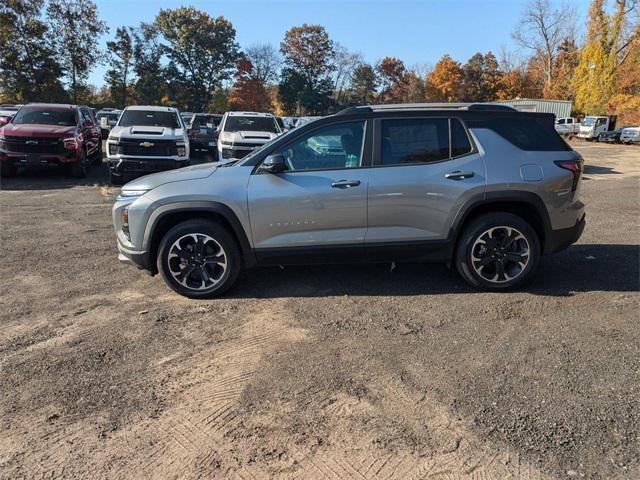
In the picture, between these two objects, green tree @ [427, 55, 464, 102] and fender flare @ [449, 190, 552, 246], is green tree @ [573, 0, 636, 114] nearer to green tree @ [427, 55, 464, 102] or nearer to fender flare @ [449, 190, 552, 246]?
green tree @ [427, 55, 464, 102]

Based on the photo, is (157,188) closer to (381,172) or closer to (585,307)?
(381,172)

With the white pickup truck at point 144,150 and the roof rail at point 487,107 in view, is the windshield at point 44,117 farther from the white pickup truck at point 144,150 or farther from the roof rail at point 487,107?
the roof rail at point 487,107

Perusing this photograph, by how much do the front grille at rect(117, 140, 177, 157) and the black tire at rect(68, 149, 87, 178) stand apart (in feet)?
6.97

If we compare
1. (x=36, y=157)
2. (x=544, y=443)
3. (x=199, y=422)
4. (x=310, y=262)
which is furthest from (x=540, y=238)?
(x=36, y=157)

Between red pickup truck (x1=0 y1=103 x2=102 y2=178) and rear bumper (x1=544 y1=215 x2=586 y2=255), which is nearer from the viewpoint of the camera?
rear bumper (x1=544 y1=215 x2=586 y2=255)

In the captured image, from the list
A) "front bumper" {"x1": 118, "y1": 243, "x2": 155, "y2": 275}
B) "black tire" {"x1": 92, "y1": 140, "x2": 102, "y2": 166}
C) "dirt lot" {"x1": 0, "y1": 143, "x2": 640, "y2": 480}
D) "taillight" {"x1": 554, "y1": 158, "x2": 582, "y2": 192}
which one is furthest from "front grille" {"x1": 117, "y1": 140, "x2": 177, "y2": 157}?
"taillight" {"x1": 554, "y1": 158, "x2": 582, "y2": 192}

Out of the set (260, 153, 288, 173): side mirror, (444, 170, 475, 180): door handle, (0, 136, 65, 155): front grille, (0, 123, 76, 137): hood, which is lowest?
(444, 170, 475, 180): door handle

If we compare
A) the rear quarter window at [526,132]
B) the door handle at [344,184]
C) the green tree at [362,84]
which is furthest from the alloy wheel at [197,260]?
the green tree at [362,84]

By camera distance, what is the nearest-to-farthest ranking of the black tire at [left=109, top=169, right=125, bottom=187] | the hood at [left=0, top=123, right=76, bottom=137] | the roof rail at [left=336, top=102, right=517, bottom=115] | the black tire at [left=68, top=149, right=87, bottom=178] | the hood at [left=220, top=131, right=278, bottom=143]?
the roof rail at [left=336, top=102, right=517, bottom=115] < the hood at [left=0, top=123, right=76, bottom=137] < the black tire at [left=109, top=169, right=125, bottom=187] < the hood at [left=220, top=131, right=278, bottom=143] < the black tire at [left=68, top=149, right=87, bottom=178]

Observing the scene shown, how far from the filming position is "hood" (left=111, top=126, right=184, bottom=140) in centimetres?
1127

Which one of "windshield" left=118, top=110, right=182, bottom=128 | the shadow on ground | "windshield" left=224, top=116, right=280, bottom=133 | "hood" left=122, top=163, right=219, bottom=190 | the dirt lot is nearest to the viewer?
the dirt lot

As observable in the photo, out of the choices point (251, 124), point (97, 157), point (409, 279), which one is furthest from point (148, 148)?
point (409, 279)

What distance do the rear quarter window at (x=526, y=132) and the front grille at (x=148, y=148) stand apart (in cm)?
842

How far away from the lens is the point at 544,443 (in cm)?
263
